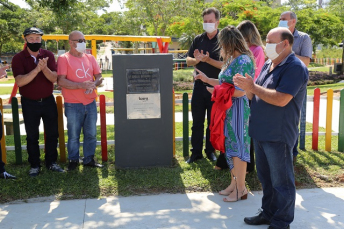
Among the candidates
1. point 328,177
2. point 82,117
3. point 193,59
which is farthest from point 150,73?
point 328,177

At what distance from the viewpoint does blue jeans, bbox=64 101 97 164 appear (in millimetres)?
5738

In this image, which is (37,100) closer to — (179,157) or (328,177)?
(179,157)

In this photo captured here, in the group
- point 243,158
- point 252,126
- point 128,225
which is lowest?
point 128,225

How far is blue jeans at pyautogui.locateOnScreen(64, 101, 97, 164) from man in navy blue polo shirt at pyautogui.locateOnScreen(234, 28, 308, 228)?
2788 millimetres

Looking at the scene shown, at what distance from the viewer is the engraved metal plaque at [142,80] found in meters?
5.71

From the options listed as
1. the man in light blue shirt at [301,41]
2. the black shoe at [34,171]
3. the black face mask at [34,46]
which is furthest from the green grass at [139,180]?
the black face mask at [34,46]

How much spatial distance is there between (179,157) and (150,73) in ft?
5.25

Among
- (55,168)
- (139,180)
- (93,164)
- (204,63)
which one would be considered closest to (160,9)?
(204,63)

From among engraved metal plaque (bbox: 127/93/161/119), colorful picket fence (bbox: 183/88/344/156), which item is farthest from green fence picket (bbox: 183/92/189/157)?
engraved metal plaque (bbox: 127/93/161/119)

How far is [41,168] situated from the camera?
594 cm

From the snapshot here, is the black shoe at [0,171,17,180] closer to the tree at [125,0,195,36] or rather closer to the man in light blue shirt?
the man in light blue shirt

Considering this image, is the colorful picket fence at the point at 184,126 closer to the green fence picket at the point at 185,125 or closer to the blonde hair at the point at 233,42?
the green fence picket at the point at 185,125

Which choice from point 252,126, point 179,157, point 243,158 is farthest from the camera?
point 179,157

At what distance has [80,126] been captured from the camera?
5.89m
